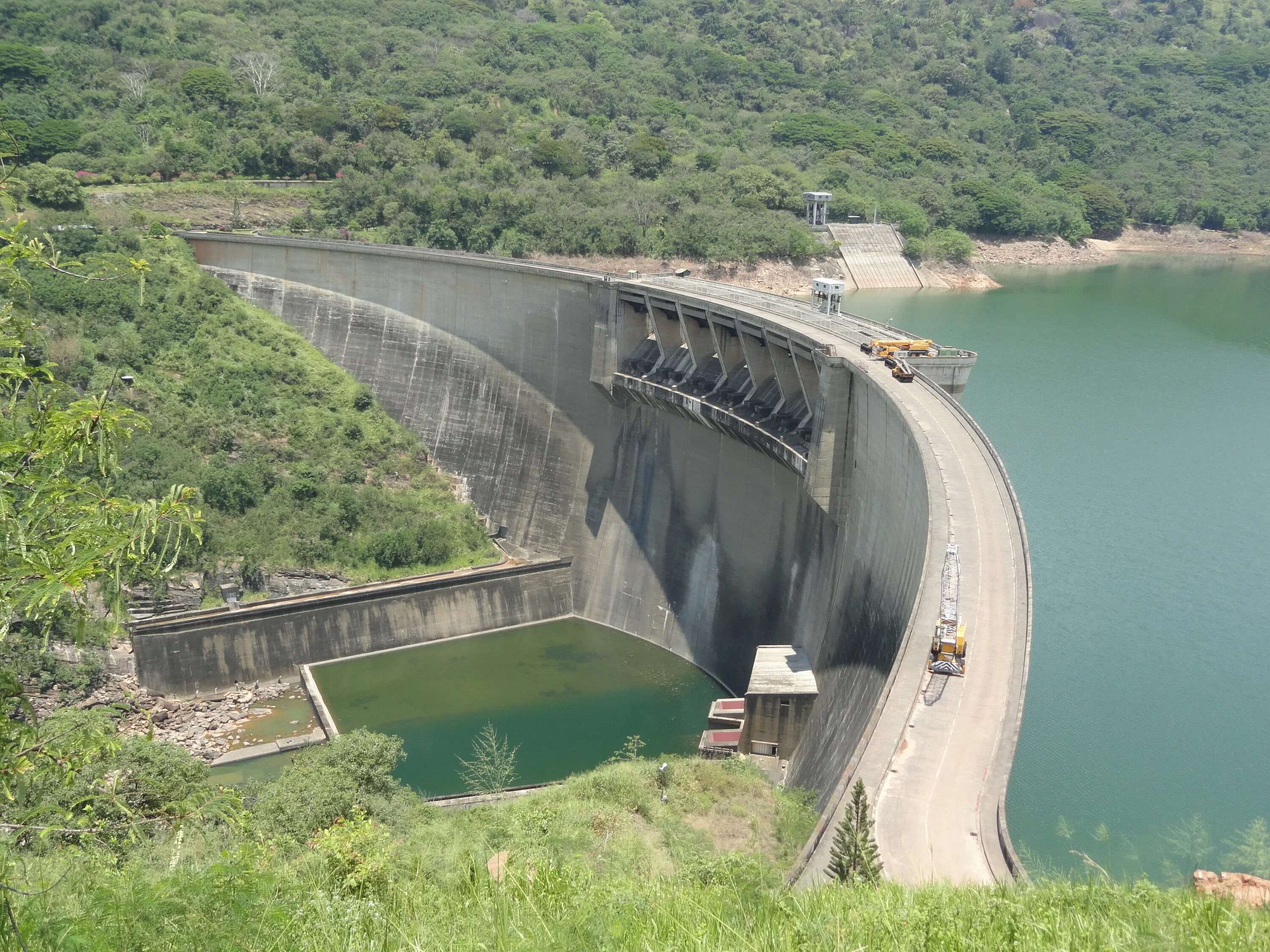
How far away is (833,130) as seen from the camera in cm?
8412

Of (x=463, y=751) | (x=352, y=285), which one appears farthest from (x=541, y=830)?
(x=352, y=285)

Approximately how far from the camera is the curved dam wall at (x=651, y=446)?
22.6 metres

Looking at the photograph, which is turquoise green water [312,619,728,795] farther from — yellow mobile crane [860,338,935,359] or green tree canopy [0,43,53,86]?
green tree canopy [0,43,53,86]

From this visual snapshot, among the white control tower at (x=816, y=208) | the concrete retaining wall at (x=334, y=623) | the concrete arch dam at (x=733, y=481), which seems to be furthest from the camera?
the white control tower at (x=816, y=208)

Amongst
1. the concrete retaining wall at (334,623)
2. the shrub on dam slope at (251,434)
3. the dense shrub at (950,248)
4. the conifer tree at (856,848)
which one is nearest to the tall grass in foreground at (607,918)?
the conifer tree at (856,848)

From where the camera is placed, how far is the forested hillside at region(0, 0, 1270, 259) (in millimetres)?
56062

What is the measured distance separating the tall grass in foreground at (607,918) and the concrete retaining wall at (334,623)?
21.9 metres

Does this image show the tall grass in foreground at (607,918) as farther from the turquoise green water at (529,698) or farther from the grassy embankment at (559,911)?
the turquoise green water at (529,698)

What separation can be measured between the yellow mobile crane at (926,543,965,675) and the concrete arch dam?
0.24 meters

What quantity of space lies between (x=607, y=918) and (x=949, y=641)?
10.1 m

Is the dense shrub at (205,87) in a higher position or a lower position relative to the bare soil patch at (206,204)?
higher

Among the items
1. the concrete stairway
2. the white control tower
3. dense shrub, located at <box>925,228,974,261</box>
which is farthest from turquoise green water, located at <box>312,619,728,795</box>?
dense shrub, located at <box>925,228,974,261</box>

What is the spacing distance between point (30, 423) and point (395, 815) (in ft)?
48.2

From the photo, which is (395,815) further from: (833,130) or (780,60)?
(780,60)
